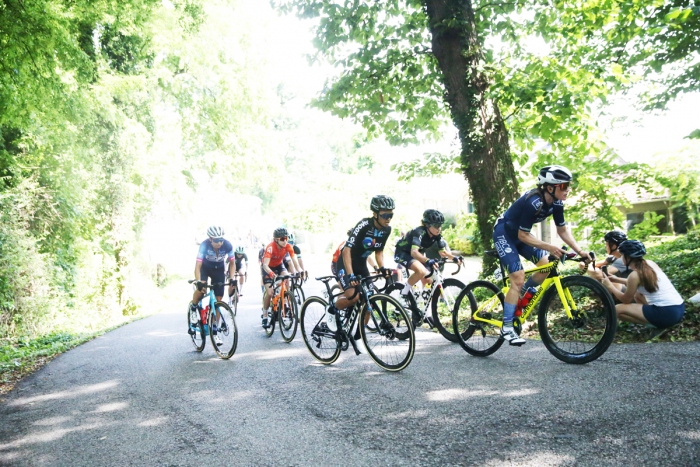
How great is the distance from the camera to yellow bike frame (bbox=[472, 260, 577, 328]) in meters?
5.77

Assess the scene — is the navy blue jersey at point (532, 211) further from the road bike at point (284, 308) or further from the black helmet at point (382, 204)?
Result: the road bike at point (284, 308)

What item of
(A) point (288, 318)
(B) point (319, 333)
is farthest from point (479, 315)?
(A) point (288, 318)

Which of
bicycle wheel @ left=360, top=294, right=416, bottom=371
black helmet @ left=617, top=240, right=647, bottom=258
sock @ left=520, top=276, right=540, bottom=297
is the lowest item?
bicycle wheel @ left=360, top=294, right=416, bottom=371

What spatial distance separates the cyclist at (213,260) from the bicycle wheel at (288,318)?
42.2 inches

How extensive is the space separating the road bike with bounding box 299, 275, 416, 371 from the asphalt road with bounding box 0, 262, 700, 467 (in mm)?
211

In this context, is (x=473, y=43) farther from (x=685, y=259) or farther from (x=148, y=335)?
(x=148, y=335)

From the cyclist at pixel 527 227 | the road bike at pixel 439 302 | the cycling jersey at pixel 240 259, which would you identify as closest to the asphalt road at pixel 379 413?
the road bike at pixel 439 302

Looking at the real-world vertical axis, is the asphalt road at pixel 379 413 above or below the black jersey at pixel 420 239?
below

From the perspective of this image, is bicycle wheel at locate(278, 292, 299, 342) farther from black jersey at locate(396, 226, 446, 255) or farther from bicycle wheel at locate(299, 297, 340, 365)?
black jersey at locate(396, 226, 446, 255)

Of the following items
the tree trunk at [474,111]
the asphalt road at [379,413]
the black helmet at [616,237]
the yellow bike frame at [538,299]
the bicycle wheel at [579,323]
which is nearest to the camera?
the asphalt road at [379,413]

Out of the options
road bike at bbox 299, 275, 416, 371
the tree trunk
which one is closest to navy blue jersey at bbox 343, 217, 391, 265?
road bike at bbox 299, 275, 416, 371

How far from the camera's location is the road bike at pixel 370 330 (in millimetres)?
6141

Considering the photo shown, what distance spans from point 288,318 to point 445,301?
2832 millimetres

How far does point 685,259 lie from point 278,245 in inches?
291
